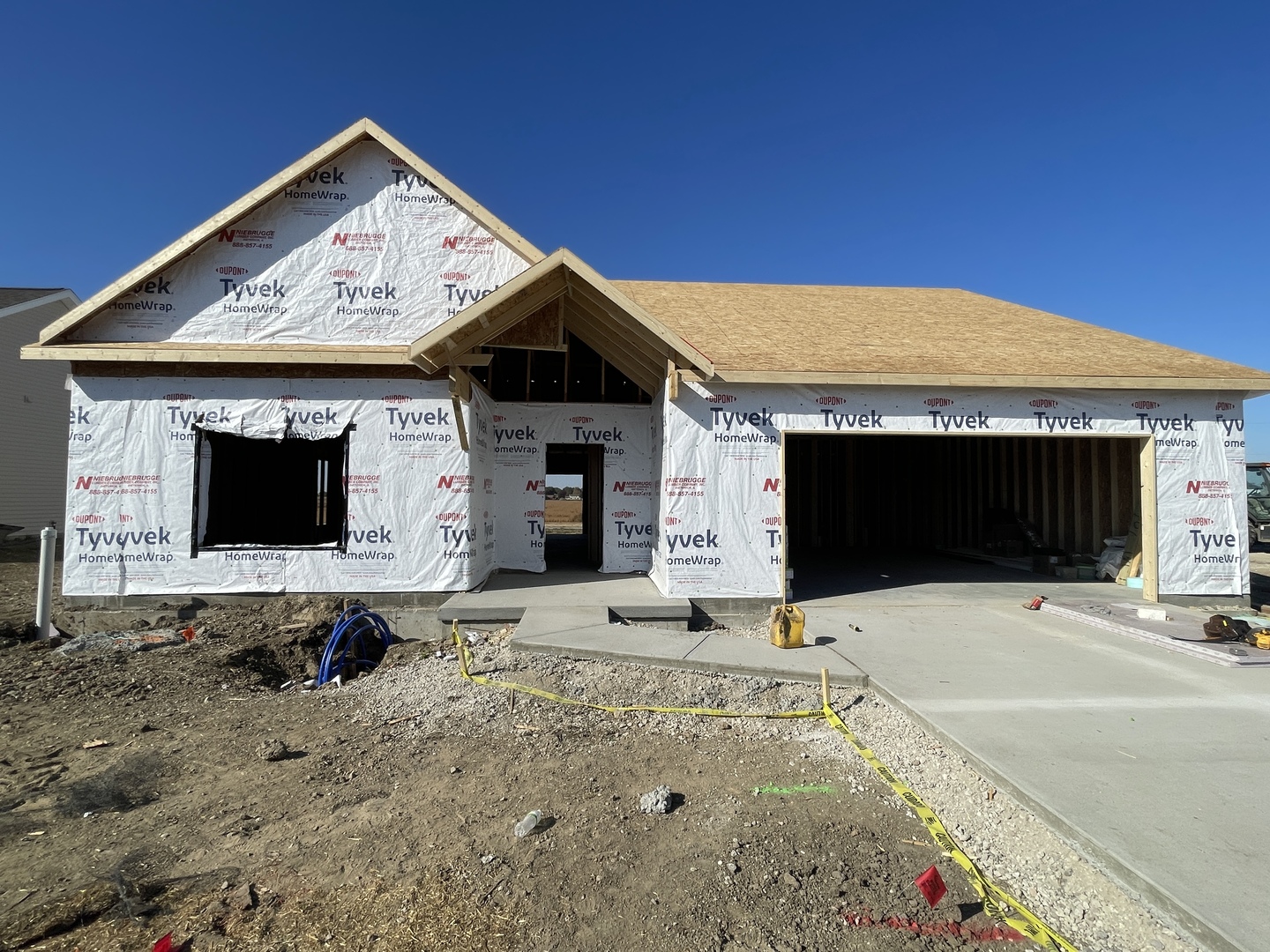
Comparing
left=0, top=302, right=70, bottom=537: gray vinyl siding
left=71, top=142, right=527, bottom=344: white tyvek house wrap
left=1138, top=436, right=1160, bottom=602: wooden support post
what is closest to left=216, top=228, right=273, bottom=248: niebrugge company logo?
left=71, top=142, right=527, bottom=344: white tyvek house wrap

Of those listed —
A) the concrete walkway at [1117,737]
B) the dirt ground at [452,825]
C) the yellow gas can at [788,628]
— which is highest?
the yellow gas can at [788,628]

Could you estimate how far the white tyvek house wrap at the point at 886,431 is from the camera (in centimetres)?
904

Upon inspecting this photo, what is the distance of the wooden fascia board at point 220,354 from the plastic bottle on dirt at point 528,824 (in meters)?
6.30

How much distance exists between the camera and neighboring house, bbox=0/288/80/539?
19641 mm

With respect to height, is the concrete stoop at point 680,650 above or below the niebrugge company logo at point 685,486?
below

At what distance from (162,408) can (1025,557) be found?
16.4m

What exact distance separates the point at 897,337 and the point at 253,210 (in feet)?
33.7

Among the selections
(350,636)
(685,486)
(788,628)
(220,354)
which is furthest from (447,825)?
(220,354)

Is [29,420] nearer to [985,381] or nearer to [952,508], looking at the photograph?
[985,381]

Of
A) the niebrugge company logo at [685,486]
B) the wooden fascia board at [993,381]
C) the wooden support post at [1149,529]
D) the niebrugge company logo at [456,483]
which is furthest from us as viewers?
the wooden support post at [1149,529]

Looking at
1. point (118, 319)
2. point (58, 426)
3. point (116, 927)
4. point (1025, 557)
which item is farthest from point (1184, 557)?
point (58, 426)

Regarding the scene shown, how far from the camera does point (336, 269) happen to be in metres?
9.28

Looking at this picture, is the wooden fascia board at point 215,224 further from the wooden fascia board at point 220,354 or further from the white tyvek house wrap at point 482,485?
the white tyvek house wrap at point 482,485

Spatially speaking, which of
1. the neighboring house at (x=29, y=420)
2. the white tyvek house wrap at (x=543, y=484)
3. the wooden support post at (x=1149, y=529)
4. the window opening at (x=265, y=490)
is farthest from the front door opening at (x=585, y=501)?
the neighboring house at (x=29, y=420)
